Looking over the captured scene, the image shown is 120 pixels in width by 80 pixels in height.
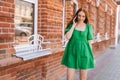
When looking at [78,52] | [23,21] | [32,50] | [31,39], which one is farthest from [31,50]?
[78,52]

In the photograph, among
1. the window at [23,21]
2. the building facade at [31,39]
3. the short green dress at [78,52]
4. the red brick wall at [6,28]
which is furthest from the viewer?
the window at [23,21]

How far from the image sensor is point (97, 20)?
13.9 m

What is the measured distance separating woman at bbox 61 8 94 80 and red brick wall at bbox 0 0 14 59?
103cm

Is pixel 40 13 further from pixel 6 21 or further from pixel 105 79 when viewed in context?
pixel 105 79

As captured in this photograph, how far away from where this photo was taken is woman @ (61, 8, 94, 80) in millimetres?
4539

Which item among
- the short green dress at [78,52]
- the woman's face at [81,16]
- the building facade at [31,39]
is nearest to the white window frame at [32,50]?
the building facade at [31,39]

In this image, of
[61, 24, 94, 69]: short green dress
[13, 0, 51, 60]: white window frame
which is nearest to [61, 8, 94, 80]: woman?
[61, 24, 94, 69]: short green dress

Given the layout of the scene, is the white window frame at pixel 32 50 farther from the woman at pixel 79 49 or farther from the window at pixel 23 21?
the woman at pixel 79 49

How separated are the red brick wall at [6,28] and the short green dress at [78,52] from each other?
1.02 meters

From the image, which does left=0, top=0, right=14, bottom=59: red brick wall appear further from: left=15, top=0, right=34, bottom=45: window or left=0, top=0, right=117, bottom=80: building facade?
left=15, top=0, right=34, bottom=45: window

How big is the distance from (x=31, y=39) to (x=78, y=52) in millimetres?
1437

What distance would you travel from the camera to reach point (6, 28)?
13.3 ft

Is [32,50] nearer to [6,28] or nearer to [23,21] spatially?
[23,21]

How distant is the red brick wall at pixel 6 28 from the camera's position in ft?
12.9
